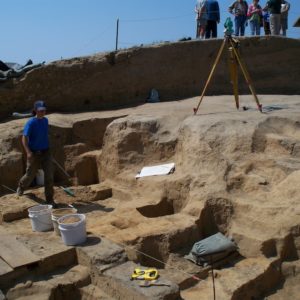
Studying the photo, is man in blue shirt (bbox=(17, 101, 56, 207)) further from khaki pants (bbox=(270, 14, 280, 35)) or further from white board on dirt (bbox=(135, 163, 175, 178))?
khaki pants (bbox=(270, 14, 280, 35))

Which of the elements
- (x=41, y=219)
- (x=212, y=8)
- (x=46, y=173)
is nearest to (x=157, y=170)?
(x=46, y=173)

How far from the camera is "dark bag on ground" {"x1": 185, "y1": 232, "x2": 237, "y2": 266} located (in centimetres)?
532

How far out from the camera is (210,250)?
532 cm

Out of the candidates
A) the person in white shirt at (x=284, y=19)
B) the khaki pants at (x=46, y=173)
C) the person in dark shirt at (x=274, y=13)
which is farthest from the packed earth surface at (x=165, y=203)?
the person in white shirt at (x=284, y=19)

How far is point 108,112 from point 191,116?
2262 mm

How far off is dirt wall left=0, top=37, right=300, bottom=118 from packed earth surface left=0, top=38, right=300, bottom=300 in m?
0.92

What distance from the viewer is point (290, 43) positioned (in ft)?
36.0

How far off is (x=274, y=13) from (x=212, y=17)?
1517 mm

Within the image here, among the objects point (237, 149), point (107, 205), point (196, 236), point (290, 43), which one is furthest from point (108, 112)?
point (290, 43)

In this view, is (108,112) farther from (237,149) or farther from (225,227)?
(225,227)

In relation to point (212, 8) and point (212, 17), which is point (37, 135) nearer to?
point (212, 8)

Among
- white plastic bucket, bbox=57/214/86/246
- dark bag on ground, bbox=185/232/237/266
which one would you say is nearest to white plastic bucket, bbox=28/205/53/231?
white plastic bucket, bbox=57/214/86/246

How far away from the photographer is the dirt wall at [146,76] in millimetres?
9562

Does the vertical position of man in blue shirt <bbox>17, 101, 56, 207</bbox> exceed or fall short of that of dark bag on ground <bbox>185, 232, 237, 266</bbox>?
it exceeds it
